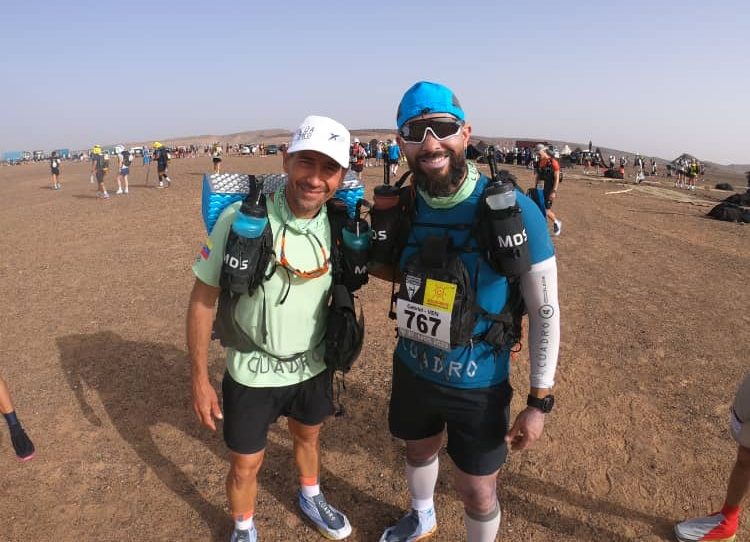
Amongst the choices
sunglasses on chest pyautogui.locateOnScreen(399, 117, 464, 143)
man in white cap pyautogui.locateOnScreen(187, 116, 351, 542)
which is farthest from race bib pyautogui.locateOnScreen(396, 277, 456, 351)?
sunglasses on chest pyautogui.locateOnScreen(399, 117, 464, 143)

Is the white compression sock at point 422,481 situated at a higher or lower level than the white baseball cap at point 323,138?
lower

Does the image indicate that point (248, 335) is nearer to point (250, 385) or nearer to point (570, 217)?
point (250, 385)

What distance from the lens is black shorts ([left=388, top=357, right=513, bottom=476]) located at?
241 cm

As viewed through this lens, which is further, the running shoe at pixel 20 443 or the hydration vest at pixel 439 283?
the running shoe at pixel 20 443

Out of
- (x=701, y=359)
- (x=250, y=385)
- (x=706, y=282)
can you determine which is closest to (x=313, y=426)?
(x=250, y=385)

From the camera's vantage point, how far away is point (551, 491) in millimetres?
3695

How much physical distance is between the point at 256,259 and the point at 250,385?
78 cm

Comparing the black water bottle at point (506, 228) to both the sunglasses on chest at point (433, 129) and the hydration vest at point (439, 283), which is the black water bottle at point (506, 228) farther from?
the sunglasses on chest at point (433, 129)

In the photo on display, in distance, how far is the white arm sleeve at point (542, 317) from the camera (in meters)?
2.23

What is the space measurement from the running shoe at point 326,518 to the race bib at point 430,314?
5.42ft

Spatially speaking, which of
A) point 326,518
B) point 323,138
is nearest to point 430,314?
point 323,138

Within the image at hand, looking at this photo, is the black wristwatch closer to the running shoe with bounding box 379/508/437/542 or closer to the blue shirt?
the blue shirt

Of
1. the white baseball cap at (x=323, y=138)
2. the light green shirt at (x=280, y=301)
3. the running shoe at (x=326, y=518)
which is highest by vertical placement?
the white baseball cap at (x=323, y=138)

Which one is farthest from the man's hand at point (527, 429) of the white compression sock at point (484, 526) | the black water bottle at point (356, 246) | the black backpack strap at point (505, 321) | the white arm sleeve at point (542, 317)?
the black water bottle at point (356, 246)
